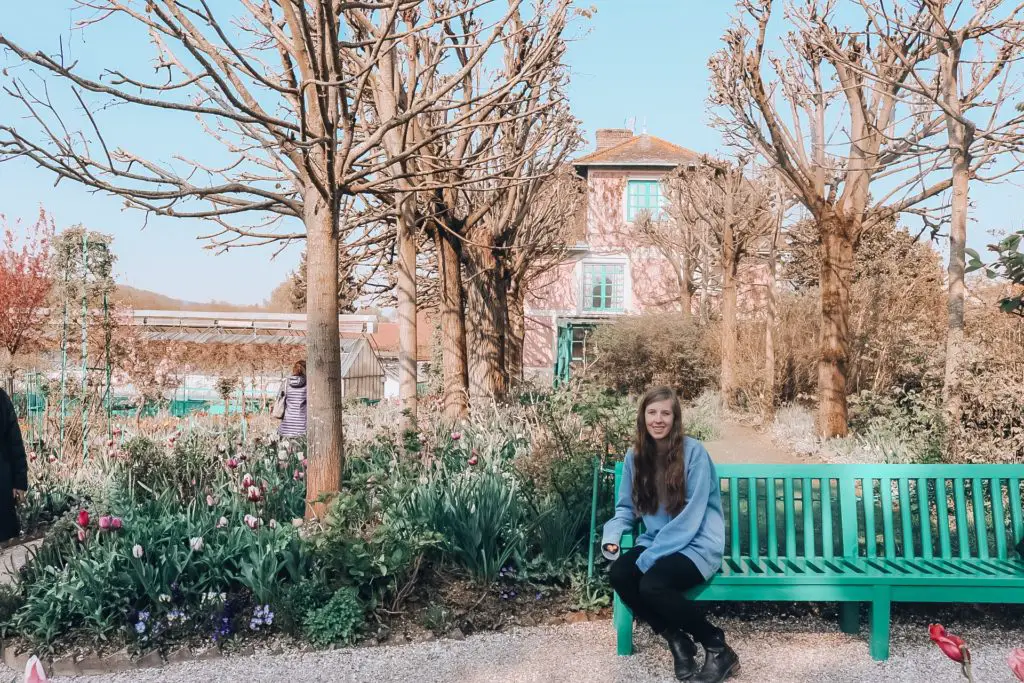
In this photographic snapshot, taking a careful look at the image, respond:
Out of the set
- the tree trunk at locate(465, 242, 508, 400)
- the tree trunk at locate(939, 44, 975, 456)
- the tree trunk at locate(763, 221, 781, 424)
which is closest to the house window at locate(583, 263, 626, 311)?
the tree trunk at locate(763, 221, 781, 424)

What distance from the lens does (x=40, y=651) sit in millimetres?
3988

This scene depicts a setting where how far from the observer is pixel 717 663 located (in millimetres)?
3736

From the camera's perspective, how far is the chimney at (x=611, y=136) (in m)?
31.4

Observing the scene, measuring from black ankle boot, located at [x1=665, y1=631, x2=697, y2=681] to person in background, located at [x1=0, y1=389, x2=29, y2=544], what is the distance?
12.2 feet

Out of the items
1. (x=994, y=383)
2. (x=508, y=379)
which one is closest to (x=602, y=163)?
(x=508, y=379)

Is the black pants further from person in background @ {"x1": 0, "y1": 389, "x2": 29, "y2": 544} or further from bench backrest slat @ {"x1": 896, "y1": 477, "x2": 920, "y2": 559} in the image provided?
person in background @ {"x1": 0, "y1": 389, "x2": 29, "y2": 544}

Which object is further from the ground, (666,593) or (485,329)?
(485,329)

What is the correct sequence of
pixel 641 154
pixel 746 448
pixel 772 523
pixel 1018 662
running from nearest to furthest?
pixel 1018 662 < pixel 772 523 < pixel 746 448 < pixel 641 154

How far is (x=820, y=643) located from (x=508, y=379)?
30.2 feet

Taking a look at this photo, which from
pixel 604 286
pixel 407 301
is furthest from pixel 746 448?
pixel 604 286

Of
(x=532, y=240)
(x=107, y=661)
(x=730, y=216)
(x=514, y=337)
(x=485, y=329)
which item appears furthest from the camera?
(x=730, y=216)

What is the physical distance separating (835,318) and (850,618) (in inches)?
300

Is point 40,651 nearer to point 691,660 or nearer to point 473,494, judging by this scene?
point 473,494

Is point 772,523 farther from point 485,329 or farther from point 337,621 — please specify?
point 485,329
